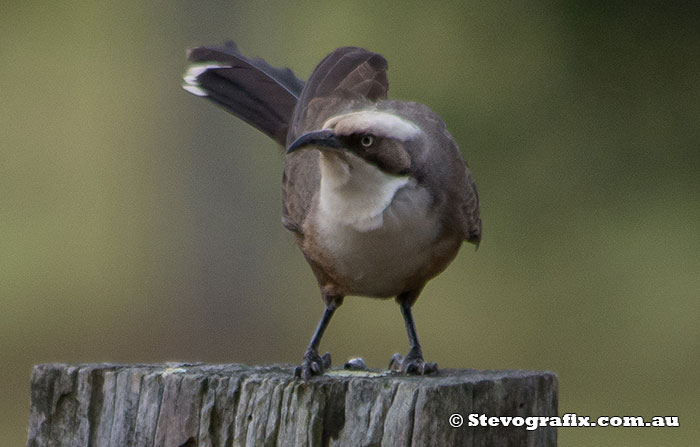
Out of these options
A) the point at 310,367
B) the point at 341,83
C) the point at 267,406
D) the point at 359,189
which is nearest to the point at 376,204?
the point at 359,189

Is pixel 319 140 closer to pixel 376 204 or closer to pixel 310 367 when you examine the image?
pixel 376 204

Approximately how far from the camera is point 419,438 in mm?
2898

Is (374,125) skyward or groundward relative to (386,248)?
skyward

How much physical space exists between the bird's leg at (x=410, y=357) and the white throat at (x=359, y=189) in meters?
0.46

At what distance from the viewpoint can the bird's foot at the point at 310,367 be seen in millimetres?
3283

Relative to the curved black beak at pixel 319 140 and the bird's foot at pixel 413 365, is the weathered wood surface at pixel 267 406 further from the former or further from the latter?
the curved black beak at pixel 319 140

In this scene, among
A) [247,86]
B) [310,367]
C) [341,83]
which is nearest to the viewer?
[310,367]

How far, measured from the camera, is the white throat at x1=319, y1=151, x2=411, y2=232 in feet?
12.1

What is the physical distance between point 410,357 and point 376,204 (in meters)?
0.55

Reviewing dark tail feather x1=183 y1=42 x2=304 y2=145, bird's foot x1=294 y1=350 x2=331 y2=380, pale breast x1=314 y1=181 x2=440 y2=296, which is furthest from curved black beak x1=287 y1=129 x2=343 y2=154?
dark tail feather x1=183 y1=42 x2=304 y2=145

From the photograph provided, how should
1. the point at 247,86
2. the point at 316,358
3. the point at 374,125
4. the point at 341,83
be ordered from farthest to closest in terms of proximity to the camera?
the point at 247,86 < the point at 341,83 < the point at 374,125 < the point at 316,358

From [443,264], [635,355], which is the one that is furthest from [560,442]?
A: [443,264]

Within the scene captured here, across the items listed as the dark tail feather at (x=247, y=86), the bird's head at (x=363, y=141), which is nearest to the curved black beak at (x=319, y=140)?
the bird's head at (x=363, y=141)

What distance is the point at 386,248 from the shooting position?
370 centimetres
